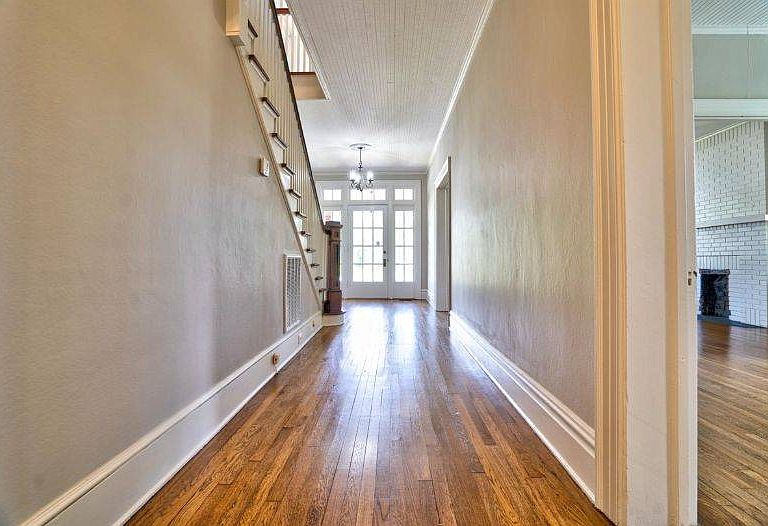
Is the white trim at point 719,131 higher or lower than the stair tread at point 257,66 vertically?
higher

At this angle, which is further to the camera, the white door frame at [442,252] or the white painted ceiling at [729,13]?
the white door frame at [442,252]

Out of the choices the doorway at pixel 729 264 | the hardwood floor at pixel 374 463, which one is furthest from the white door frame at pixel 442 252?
the hardwood floor at pixel 374 463

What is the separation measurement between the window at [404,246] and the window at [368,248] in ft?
1.01

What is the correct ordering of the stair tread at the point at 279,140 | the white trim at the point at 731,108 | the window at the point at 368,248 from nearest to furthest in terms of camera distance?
1. the stair tread at the point at 279,140
2. the white trim at the point at 731,108
3. the window at the point at 368,248

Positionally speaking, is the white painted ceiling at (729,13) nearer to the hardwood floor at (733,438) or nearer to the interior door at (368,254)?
the hardwood floor at (733,438)

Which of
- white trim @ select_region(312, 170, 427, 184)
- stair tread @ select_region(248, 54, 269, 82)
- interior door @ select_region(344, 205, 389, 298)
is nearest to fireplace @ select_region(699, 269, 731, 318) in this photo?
white trim @ select_region(312, 170, 427, 184)

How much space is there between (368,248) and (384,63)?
478 centimetres

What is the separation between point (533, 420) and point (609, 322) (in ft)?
2.84

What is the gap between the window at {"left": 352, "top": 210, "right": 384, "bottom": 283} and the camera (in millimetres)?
8273

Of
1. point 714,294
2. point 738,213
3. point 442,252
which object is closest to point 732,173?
point 738,213

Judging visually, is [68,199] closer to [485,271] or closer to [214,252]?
[214,252]

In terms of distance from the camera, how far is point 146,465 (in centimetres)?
127

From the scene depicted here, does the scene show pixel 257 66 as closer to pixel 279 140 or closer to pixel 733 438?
pixel 279 140

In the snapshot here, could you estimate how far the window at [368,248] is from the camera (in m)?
8.27
